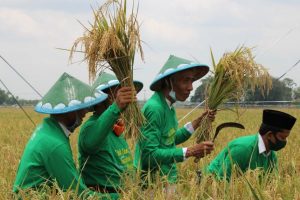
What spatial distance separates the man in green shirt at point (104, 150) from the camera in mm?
3539

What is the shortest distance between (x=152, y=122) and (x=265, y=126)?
924mm

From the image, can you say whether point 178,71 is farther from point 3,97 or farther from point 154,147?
point 3,97

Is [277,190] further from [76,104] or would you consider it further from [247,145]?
[76,104]

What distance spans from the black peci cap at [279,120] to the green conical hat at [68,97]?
131cm

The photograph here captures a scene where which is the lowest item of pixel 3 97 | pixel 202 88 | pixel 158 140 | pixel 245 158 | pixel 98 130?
pixel 3 97

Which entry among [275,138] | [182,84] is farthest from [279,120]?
[182,84]

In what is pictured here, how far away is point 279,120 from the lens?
13.8 feet

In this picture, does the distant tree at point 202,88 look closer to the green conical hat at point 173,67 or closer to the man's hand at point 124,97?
the green conical hat at point 173,67

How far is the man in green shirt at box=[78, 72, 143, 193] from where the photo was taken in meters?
3.54

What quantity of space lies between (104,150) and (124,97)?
1.65 ft

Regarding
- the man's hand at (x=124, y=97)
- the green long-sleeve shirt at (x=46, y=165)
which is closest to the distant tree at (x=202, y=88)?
the man's hand at (x=124, y=97)

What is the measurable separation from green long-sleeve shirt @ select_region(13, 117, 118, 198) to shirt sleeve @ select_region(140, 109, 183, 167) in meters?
0.69

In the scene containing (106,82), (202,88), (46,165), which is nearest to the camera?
(46,165)

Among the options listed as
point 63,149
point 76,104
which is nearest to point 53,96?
point 76,104
